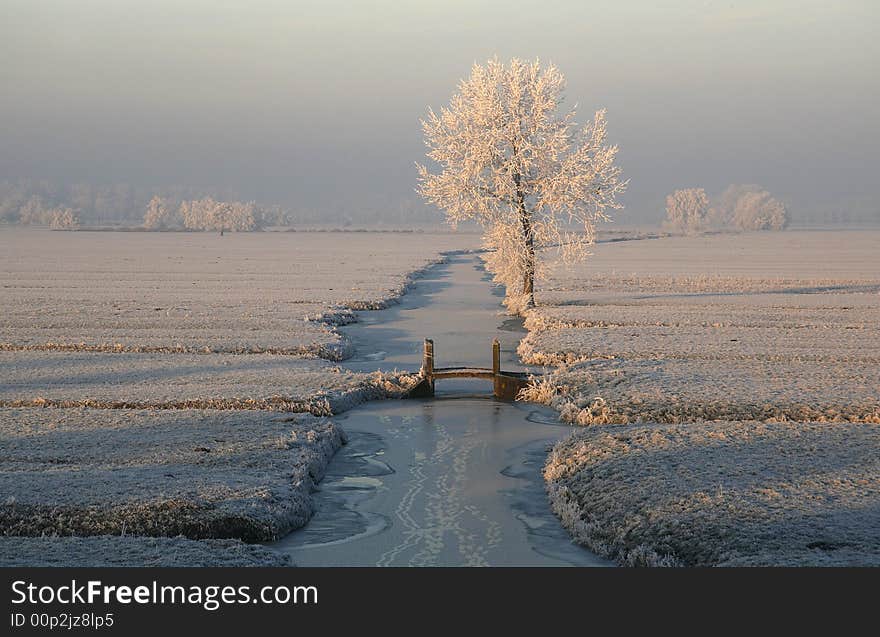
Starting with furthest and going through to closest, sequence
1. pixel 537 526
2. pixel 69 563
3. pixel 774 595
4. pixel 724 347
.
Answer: pixel 724 347
pixel 537 526
pixel 69 563
pixel 774 595

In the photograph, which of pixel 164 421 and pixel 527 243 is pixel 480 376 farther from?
pixel 527 243

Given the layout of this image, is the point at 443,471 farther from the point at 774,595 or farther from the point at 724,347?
Result: the point at 724,347

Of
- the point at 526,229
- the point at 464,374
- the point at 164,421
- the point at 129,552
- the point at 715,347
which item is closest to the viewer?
the point at 129,552

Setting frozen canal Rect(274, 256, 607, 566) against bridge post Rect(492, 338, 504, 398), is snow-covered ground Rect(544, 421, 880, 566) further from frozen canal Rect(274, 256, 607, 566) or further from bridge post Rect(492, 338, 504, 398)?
bridge post Rect(492, 338, 504, 398)

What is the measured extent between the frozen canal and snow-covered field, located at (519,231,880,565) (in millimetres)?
752

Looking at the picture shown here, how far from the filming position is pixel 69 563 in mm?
12859

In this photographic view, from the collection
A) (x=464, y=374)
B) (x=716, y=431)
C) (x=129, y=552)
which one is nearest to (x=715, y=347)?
(x=464, y=374)

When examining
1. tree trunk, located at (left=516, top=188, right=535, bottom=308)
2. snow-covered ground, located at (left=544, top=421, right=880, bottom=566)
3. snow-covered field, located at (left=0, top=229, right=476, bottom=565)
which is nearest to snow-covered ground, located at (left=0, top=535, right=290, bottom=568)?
snow-covered field, located at (left=0, top=229, right=476, bottom=565)

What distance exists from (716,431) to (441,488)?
6.45 metres

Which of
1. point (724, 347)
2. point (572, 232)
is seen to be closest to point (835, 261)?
point (572, 232)

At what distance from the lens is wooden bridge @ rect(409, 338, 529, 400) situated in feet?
91.1

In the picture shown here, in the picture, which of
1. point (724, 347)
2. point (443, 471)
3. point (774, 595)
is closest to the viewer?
point (774, 595)

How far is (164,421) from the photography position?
22.4m

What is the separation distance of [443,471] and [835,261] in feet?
325
